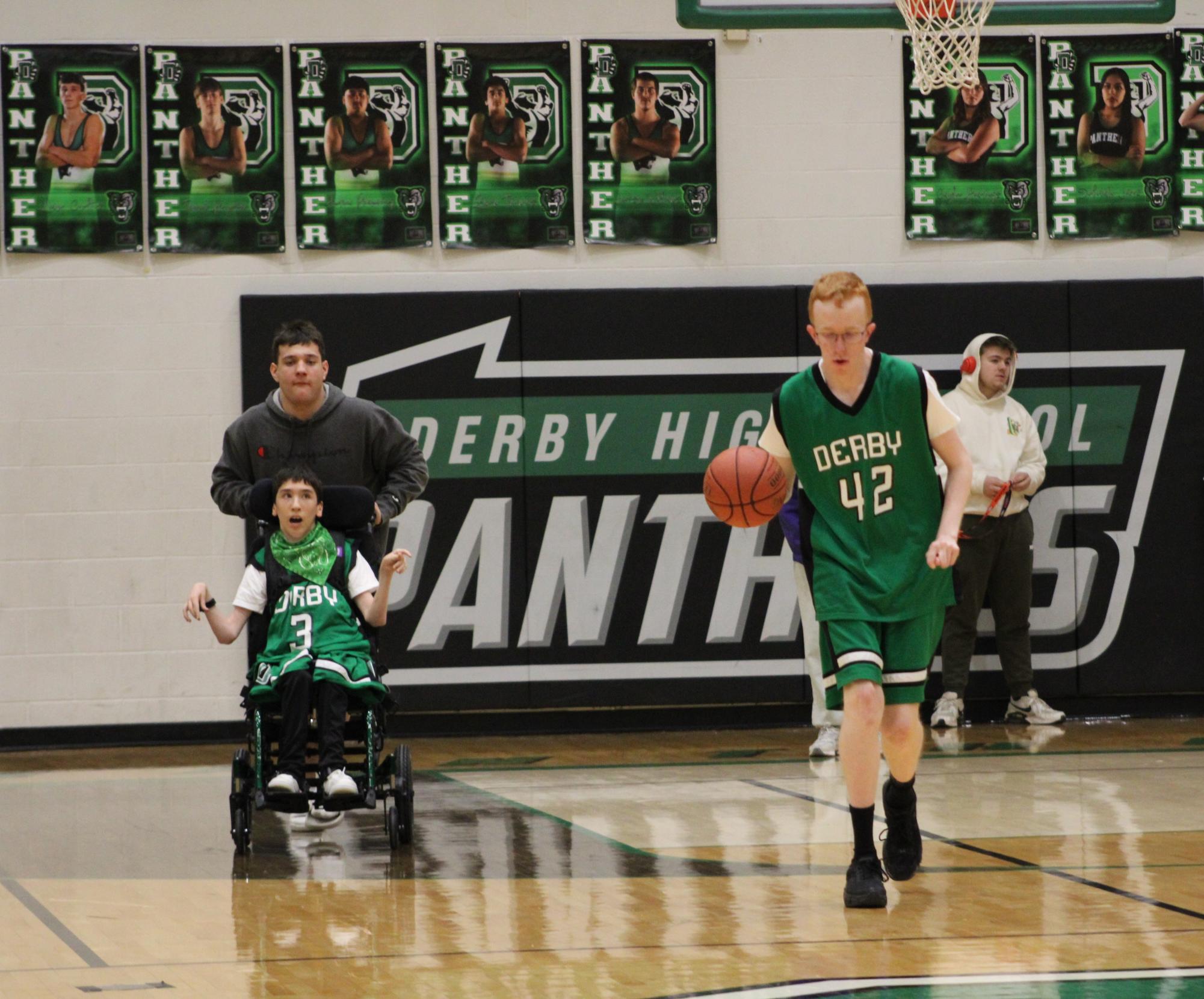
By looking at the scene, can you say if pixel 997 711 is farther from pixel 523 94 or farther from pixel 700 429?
pixel 523 94

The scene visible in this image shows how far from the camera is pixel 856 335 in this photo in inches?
194

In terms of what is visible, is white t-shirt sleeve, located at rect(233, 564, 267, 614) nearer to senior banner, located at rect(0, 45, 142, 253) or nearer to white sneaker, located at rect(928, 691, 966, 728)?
senior banner, located at rect(0, 45, 142, 253)

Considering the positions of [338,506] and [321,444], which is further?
[321,444]

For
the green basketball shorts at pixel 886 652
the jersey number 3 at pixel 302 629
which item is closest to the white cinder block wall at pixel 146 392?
the jersey number 3 at pixel 302 629

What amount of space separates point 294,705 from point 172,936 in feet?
4.12

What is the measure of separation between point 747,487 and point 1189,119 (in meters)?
5.83

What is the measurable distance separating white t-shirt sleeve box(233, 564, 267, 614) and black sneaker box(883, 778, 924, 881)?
222cm

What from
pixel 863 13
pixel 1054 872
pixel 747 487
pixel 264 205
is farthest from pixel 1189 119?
pixel 1054 872

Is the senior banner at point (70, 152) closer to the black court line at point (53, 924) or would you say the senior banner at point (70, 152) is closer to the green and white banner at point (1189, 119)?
the black court line at point (53, 924)

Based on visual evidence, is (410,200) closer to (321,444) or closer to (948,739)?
(321,444)

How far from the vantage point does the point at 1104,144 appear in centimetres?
995

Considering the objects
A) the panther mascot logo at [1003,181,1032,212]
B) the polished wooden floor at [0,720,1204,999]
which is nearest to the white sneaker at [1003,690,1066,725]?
the polished wooden floor at [0,720,1204,999]

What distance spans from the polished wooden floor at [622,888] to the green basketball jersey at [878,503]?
85cm

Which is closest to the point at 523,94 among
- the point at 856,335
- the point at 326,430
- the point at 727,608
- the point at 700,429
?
the point at 700,429
